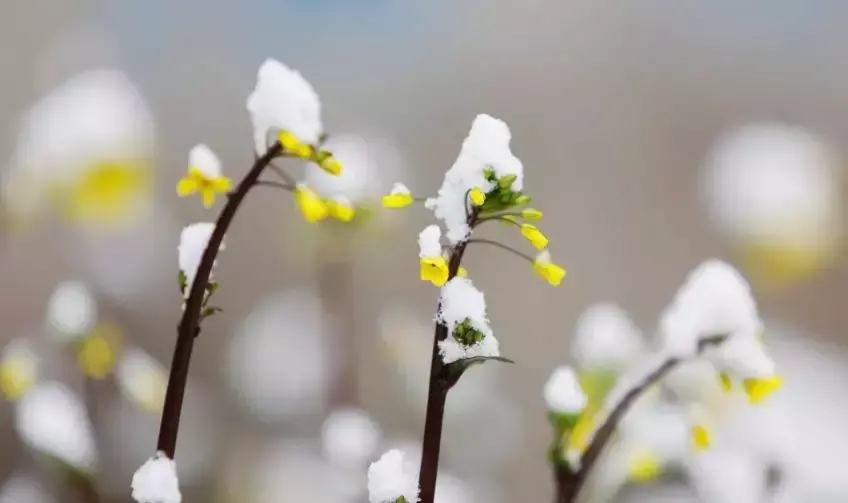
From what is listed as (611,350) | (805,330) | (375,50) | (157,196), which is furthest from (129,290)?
(805,330)

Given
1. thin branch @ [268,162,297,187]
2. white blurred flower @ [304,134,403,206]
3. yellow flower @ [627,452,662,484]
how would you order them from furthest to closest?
white blurred flower @ [304,134,403,206] → yellow flower @ [627,452,662,484] → thin branch @ [268,162,297,187]

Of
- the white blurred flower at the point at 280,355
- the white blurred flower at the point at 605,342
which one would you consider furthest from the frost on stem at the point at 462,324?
the white blurred flower at the point at 280,355

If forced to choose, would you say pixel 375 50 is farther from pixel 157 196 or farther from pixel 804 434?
pixel 804 434

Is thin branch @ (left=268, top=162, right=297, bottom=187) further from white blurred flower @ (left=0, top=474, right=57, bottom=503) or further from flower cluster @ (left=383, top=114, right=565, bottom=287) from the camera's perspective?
white blurred flower @ (left=0, top=474, right=57, bottom=503)

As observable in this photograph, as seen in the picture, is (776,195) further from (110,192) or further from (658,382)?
(110,192)

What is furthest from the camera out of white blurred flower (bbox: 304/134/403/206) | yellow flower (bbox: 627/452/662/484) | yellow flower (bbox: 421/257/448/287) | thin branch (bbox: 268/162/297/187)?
white blurred flower (bbox: 304/134/403/206)

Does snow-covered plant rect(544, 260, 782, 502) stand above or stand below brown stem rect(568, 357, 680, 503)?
above

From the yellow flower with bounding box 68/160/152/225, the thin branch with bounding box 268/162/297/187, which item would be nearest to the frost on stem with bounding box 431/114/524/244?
the thin branch with bounding box 268/162/297/187
